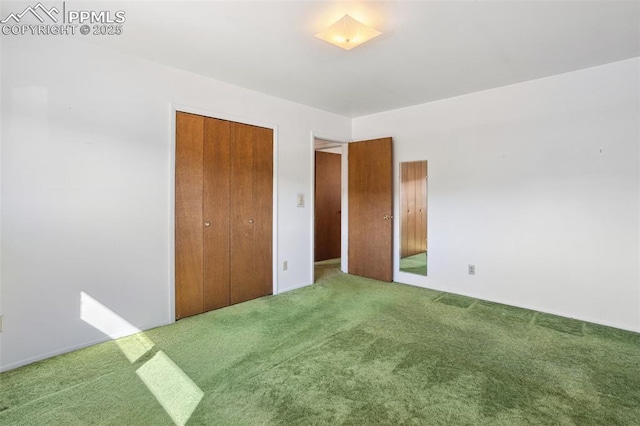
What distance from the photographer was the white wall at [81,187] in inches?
84.7

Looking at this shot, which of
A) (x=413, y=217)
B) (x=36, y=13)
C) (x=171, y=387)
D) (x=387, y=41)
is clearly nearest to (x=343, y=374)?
(x=171, y=387)

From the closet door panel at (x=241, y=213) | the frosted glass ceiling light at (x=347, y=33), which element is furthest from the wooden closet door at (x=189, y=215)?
the frosted glass ceiling light at (x=347, y=33)

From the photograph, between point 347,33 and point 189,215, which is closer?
point 347,33

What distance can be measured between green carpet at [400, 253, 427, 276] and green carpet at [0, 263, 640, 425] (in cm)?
110

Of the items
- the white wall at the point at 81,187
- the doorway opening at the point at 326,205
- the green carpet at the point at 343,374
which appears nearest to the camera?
the green carpet at the point at 343,374

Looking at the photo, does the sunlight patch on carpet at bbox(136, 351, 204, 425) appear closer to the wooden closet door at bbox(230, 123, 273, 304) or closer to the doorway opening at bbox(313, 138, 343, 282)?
the wooden closet door at bbox(230, 123, 273, 304)

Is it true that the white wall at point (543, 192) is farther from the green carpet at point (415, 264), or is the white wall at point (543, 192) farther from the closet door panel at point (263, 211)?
the closet door panel at point (263, 211)

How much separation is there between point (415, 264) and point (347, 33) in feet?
10.5

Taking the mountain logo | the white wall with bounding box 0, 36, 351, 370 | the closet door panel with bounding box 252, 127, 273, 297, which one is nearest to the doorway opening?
the closet door panel with bounding box 252, 127, 273, 297

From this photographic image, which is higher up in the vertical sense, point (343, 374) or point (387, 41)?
point (387, 41)

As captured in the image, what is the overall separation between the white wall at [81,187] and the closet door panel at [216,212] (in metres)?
0.32

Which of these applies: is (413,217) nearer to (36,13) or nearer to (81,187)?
(81,187)

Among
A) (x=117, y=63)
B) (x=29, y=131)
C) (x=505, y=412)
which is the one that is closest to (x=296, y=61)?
(x=117, y=63)

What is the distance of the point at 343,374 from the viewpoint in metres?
2.08
